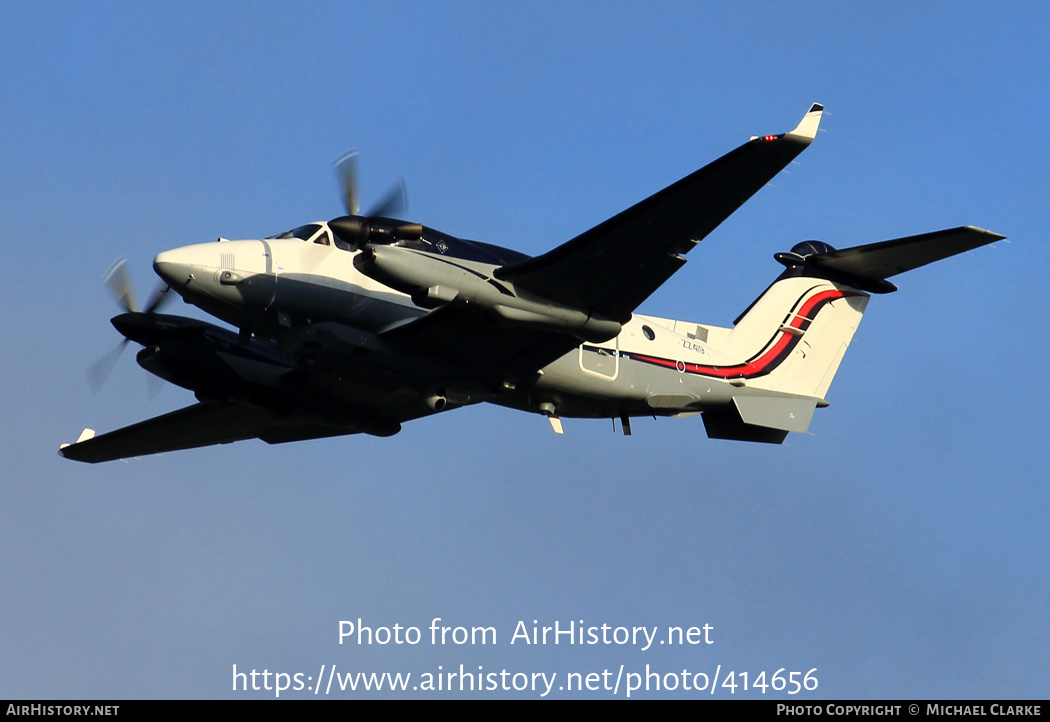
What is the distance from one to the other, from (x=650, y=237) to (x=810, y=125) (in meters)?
2.75

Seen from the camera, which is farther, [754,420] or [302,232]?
[754,420]

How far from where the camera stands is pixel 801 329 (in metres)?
22.9

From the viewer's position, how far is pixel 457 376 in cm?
1816

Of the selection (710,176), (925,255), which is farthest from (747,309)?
(710,176)

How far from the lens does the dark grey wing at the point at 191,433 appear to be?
71.3ft

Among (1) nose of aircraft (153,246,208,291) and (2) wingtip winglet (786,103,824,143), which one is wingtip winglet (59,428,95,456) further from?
(2) wingtip winglet (786,103,824,143)

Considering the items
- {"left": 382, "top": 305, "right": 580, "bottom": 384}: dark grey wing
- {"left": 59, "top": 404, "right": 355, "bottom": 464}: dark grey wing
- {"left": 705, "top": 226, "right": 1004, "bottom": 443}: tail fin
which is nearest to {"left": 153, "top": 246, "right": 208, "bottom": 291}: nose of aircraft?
{"left": 382, "top": 305, "right": 580, "bottom": 384}: dark grey wing

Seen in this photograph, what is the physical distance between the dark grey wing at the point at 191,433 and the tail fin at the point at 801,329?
7813mm

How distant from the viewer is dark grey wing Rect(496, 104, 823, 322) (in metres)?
14.6

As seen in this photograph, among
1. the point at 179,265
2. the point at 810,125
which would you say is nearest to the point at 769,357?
the point at 810,125

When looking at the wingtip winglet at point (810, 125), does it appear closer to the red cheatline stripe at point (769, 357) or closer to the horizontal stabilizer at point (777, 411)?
the red cheatline stripe at point (769, 357)

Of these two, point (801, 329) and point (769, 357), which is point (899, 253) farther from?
point (769, 357)

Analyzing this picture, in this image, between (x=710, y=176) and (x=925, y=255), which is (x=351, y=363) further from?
(x=925, y=255)
